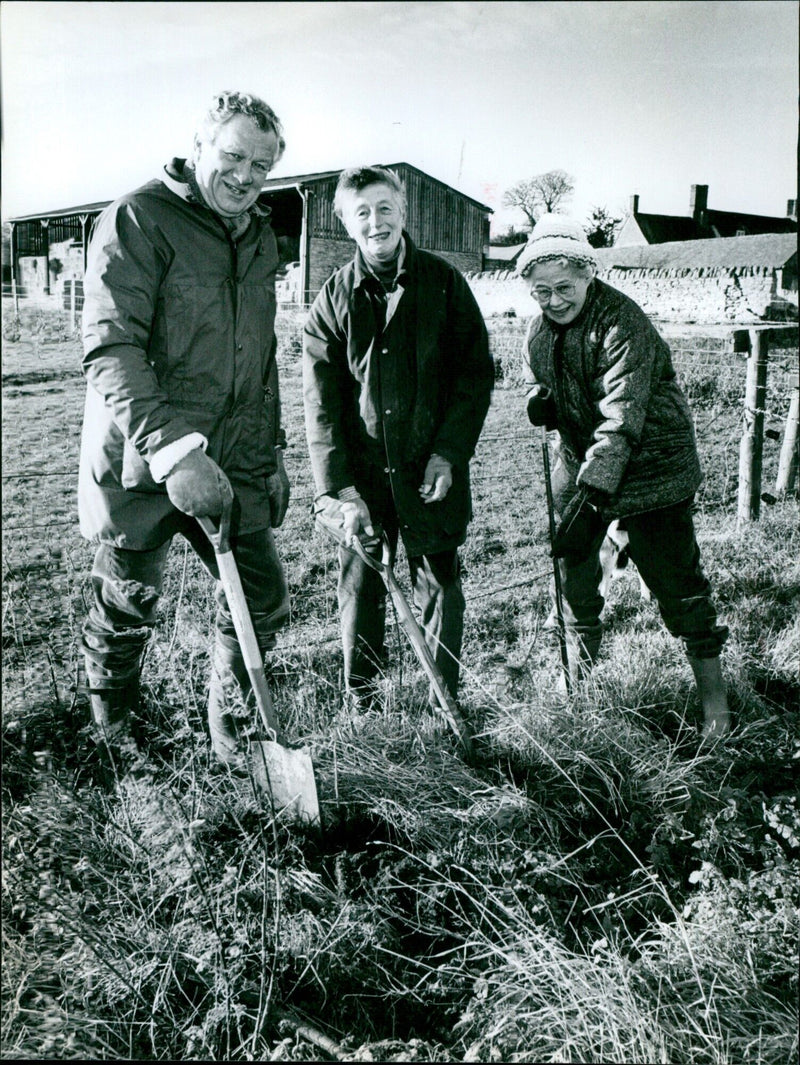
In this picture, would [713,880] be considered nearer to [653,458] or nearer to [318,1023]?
[318,1023]

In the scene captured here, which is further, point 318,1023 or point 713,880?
point 713,880

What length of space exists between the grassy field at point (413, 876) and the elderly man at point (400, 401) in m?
0.49

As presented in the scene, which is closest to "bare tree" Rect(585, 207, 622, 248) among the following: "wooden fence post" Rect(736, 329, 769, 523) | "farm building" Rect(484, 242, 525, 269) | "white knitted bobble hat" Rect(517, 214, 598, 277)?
"white knitted bobble hat" Rect(517, 214, 598, 277)

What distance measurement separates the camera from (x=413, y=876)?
8.09 feet

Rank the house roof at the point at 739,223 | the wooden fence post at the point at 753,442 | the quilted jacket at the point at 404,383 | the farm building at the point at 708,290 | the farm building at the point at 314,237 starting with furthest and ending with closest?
the house roof at the point at 739,223, the farm building at the point at 708,290, the farm building at the point at 314,237, the wooden fence post at the point at 753,442, the quilted jacket at the point at 404,383

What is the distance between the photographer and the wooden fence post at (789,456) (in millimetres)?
6172

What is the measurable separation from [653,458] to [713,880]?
137 cm

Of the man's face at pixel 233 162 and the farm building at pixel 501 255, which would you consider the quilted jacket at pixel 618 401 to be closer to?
the man's face at pixel 233 162

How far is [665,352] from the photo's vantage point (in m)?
3.05

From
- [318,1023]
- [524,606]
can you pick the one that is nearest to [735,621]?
[524,606]

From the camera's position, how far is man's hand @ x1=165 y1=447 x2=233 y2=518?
2391mm

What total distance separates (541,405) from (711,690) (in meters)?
1.20

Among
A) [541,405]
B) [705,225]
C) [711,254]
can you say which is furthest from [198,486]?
[705,225]

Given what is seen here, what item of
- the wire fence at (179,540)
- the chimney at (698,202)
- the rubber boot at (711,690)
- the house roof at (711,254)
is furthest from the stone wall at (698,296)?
the chimney at (698,202)
